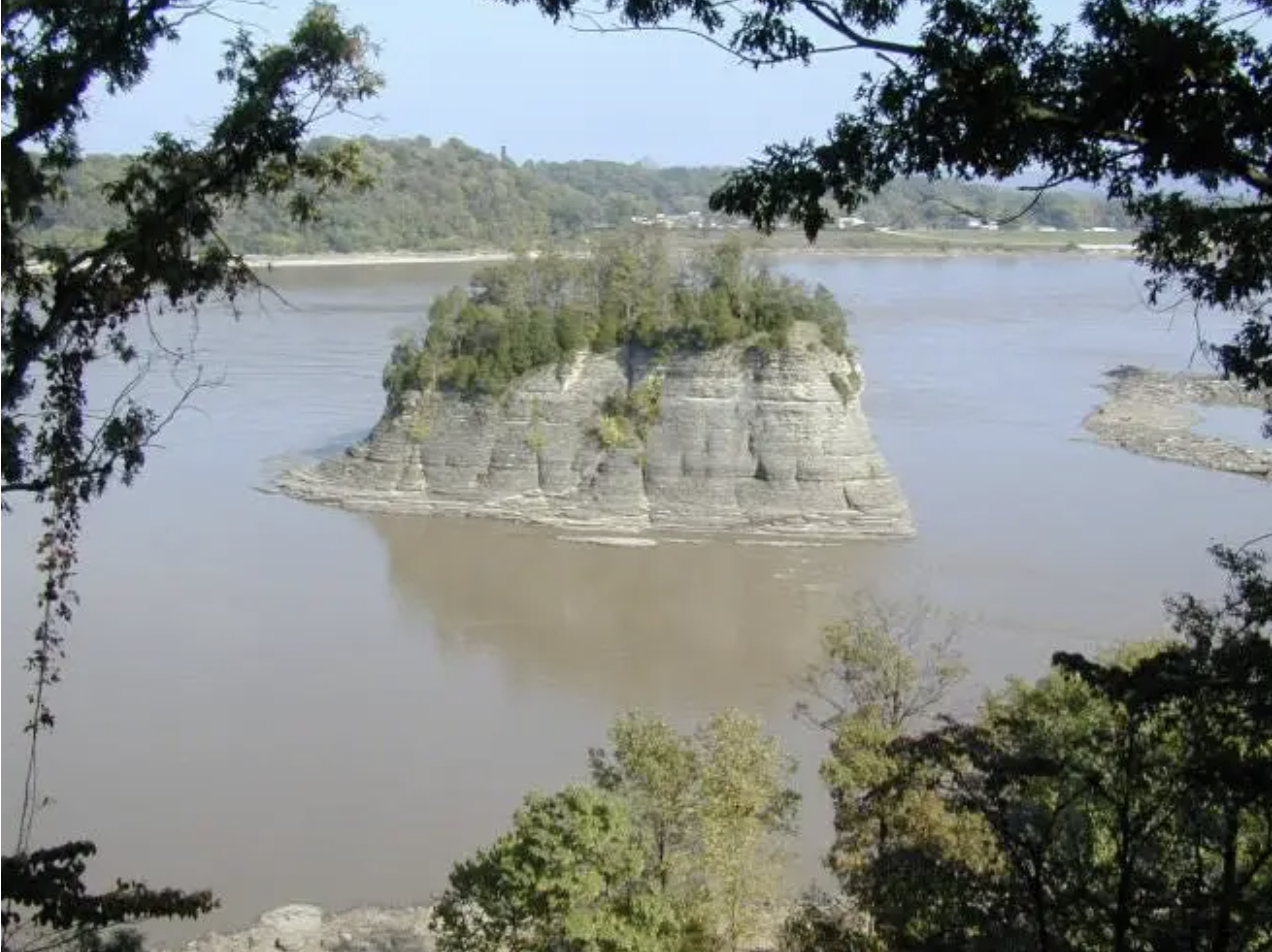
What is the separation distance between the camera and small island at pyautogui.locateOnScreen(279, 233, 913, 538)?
21.3 meters

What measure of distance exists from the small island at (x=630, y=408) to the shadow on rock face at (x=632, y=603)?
987 mm

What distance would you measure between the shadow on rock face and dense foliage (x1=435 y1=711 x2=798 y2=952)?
5.97 meters

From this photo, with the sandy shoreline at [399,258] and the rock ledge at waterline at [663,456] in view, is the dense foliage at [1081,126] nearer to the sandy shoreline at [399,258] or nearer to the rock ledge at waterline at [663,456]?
the rock ledge at waterline at [663,456]

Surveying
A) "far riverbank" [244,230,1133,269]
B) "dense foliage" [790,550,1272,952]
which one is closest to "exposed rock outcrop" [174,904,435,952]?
"dense foliage" [790,550,1272,952]

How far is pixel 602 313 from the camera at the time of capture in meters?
22.4

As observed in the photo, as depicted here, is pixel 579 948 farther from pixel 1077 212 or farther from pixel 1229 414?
pixel 1077 212

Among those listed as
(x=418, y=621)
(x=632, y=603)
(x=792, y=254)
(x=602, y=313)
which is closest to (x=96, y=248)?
(x=418, y=621)

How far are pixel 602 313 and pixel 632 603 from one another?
6.51 meters

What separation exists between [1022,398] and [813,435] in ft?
37.3

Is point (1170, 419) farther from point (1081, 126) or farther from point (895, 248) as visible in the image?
point (895, 248)

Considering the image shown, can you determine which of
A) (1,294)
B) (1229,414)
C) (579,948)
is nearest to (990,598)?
(579,948)

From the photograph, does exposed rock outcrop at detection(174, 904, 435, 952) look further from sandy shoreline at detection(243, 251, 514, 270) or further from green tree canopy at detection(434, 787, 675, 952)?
sandy shoreline at detection(243, 251, 514, 270)

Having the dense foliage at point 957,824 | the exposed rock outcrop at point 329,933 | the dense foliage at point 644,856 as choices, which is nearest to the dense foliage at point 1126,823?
the dense foliage at point 957,824

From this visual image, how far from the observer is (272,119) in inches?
144
